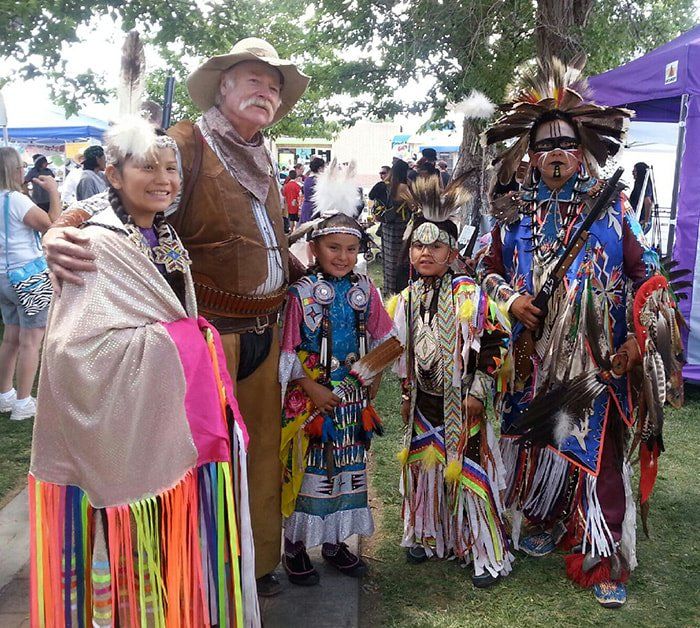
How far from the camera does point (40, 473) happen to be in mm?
1847

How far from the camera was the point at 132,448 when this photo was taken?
1800 millimetres

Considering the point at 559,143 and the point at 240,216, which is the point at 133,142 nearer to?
the point at 240,216

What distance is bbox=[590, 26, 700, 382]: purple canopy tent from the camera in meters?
4.77

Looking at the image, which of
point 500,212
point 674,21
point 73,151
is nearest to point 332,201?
point 500,212

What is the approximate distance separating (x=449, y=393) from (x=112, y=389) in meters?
1.48

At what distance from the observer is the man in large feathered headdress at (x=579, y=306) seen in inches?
110

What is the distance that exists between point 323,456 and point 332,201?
1019 millimetres

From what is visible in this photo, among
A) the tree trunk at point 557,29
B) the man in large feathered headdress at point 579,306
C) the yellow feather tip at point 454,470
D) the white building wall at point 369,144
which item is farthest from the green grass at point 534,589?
the white building wall at point 369,144

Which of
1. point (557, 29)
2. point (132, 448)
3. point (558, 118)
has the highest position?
point (557, 29)

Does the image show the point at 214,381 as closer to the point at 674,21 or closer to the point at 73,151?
the point at 674,21

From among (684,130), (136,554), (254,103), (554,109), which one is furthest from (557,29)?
(136,554)

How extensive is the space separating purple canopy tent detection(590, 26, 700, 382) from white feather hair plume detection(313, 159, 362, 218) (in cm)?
317

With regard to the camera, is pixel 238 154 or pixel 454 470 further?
pixel 454 470

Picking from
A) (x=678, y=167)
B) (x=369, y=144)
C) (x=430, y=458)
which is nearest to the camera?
(x=430, y=458)
